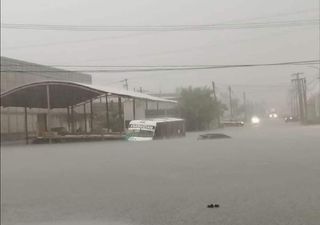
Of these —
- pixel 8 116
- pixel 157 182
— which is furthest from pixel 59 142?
pixel 157 182

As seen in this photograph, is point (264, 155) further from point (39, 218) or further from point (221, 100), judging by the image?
point (39, 218)

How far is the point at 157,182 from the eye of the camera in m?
8.00

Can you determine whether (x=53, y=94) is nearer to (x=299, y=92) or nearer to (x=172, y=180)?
(x=172, y=180)

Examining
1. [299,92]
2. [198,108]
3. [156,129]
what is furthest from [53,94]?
[299,92]

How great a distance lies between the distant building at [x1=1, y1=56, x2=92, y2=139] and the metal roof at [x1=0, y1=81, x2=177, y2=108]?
0.11m

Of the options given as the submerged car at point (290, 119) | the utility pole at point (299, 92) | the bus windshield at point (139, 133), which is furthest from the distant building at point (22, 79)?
the utility pole at point (299, 92)

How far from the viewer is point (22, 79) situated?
983 cm

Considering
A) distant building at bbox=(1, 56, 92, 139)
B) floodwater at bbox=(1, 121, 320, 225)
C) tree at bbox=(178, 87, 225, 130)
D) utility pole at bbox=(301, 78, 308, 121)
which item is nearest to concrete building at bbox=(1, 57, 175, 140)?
distant building at bbox=(1, 56, 92, 139)

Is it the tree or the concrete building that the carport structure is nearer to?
the concrete building

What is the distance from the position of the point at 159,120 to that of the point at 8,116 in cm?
255

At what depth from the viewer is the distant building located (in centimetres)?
927

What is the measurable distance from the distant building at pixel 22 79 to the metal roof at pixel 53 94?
0.11 m

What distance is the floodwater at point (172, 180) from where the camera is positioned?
593cm

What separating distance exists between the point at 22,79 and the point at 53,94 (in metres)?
0.78
